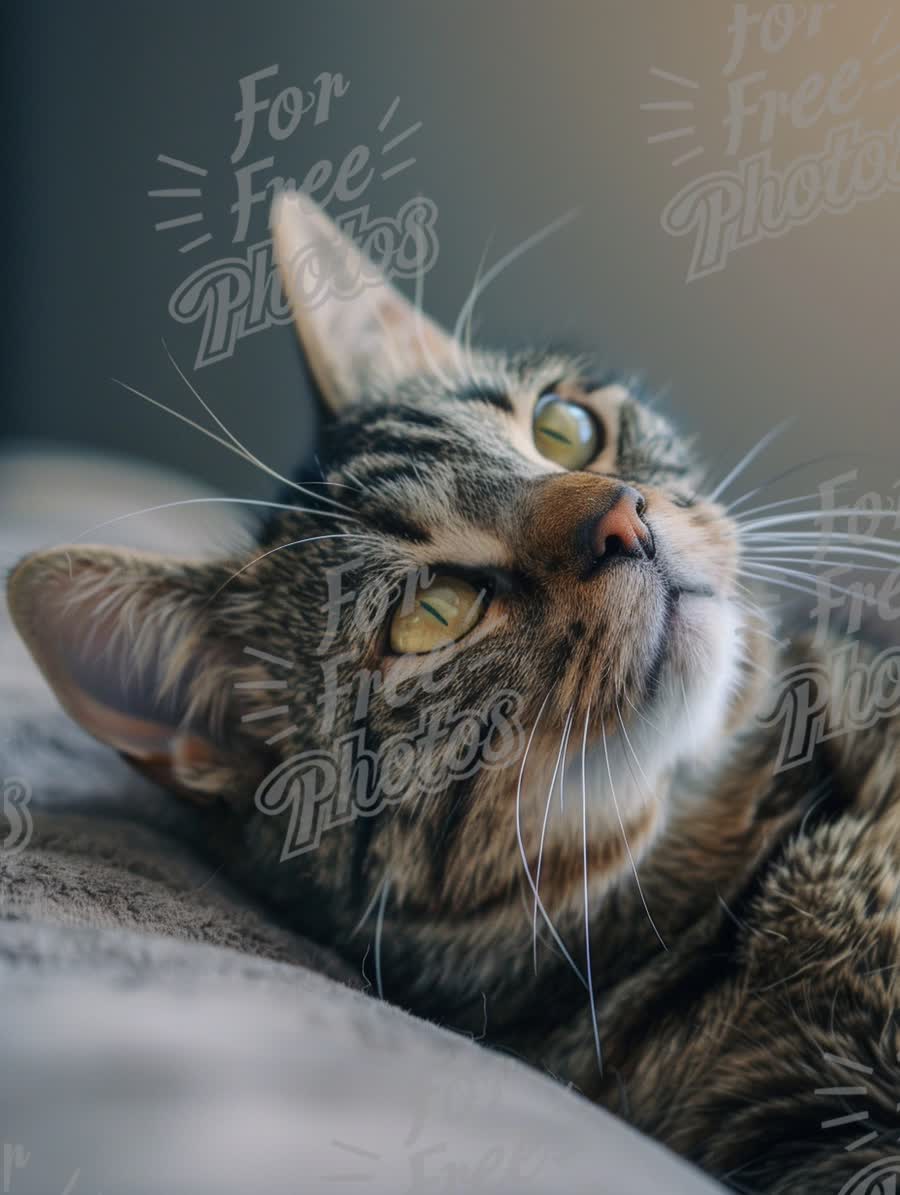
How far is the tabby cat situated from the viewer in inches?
22.3

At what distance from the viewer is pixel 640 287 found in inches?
35.4

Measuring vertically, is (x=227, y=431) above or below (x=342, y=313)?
below

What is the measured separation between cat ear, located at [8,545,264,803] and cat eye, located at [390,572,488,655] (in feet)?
0.42

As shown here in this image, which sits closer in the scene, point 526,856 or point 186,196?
point 526,856

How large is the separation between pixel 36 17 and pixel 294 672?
30.4 inches

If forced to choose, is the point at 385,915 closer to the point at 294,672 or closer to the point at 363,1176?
the point at 294,672

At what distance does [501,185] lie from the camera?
0.92 meters

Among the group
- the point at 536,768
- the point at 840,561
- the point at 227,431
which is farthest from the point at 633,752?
the point at 227,431

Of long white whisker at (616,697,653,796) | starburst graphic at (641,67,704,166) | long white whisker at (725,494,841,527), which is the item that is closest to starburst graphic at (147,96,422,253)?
starburst graphic at (641,67,704,166)

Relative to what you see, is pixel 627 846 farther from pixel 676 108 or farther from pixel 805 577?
pixel 676 108

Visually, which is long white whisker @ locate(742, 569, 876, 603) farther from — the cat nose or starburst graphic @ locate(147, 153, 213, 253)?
starburst graphic @ locate(147, 153, 213, 253)

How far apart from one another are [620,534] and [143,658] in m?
0.34

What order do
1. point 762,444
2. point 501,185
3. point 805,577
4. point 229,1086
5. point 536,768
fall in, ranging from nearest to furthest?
1. point 229,1086
2. point 536,768
3. point 805,577
4. point 762,444
5. point 501,185

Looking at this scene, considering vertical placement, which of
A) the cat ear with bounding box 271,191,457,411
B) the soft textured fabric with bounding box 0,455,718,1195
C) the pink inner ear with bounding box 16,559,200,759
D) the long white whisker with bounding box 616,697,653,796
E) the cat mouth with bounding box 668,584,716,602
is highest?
the cat ear with bounding box 271,191,457,411
